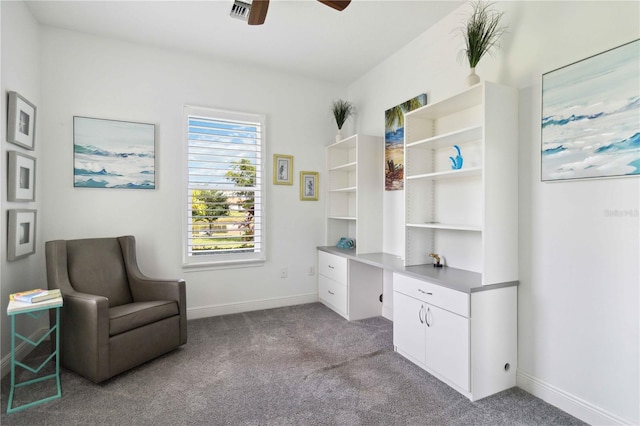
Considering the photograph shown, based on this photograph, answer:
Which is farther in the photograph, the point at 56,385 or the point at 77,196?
the point at 77,196

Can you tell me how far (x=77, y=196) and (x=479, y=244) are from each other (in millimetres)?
3691

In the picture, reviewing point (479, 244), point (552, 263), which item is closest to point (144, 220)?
point (479, 244)

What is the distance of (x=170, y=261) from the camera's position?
3.54m

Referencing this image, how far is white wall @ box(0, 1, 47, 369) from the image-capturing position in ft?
7.80

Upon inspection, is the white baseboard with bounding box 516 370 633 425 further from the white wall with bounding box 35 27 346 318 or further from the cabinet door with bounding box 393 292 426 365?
the white wall with bounding box 35 27 346 318

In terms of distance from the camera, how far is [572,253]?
1.98 metres

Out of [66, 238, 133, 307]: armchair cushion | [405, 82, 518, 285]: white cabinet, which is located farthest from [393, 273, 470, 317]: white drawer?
[66, 238, 133, 307]: armchair cushion

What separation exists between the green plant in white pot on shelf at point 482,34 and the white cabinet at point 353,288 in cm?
214

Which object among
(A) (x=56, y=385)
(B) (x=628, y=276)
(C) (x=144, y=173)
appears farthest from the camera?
(C) (x=144, y=173)

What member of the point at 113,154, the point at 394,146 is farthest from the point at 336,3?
the point at 113,154

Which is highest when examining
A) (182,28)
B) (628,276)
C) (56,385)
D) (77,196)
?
(182,28)

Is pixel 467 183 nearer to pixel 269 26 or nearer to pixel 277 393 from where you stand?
pixel 277 393

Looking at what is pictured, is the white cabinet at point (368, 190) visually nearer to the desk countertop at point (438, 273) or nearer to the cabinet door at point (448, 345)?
the desk countertop at point (438, 273)

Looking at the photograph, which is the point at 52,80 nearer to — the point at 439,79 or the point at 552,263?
the point at 439,79
